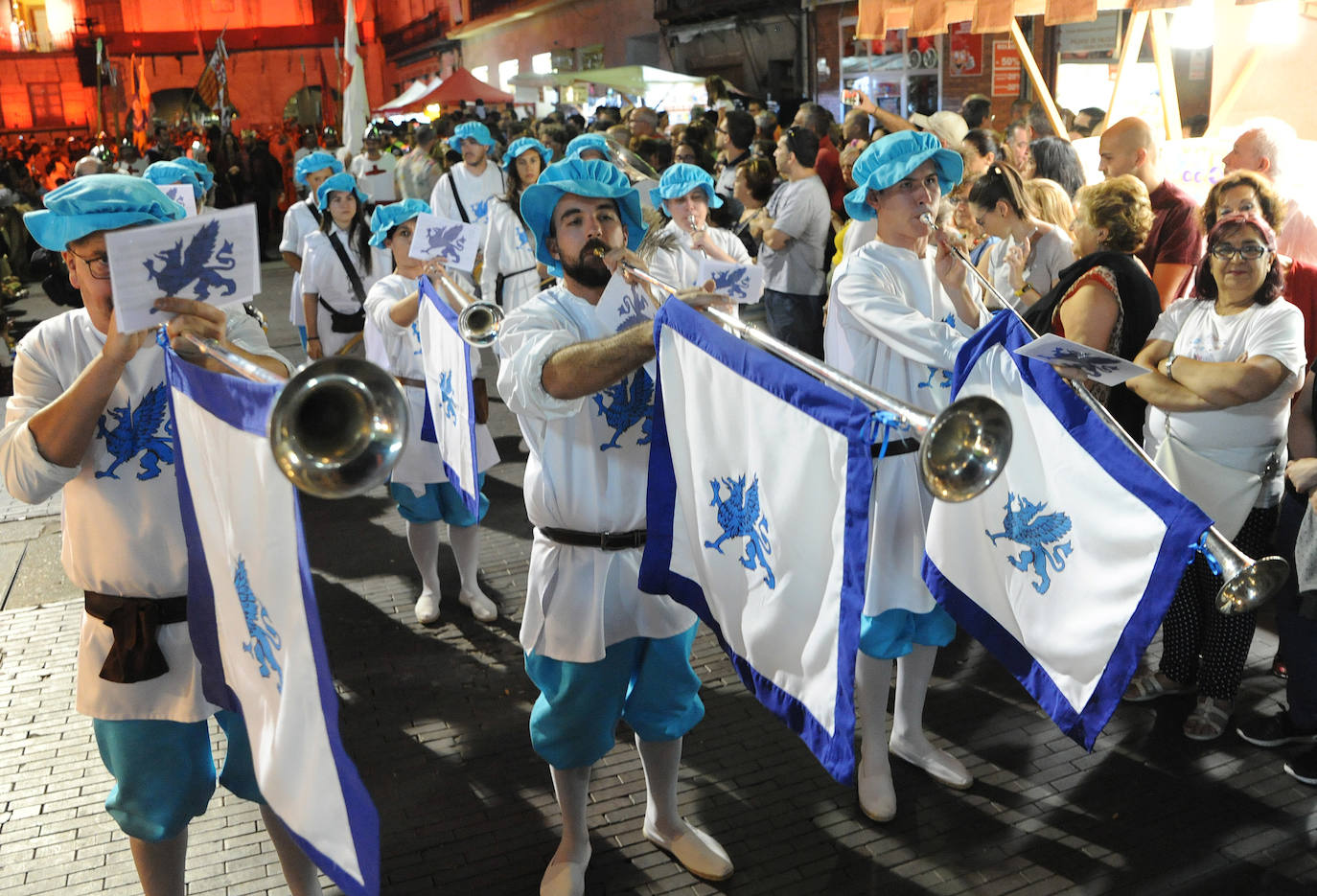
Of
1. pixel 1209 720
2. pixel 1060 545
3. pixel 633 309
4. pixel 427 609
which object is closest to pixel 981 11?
pixel 1209 720

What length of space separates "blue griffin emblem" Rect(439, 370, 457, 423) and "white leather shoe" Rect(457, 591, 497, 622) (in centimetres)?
132

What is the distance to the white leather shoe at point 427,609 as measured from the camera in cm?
539

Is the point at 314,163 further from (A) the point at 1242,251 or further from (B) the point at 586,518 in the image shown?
(A) the point at 1242,251

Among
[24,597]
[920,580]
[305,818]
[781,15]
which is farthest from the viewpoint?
[781,15]

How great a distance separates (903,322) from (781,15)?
19665mm

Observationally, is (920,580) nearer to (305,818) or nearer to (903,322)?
(903,322)

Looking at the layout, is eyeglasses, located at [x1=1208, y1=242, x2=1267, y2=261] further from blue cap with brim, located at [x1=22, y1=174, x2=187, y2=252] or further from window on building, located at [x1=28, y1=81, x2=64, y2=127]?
window on building, located at [x1=28, y1=81, x2=64, y2=127]

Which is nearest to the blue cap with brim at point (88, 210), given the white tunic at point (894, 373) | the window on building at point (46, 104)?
the white tunic at point (894, 373)

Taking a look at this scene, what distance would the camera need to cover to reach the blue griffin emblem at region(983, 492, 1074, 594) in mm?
3027

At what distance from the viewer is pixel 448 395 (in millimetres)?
4434

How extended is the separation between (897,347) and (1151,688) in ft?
6.76

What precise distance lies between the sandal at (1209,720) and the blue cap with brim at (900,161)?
7.32 feet

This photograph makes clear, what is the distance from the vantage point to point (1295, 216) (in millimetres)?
5422

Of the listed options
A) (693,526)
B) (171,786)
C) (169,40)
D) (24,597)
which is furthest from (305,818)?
(169,40)
